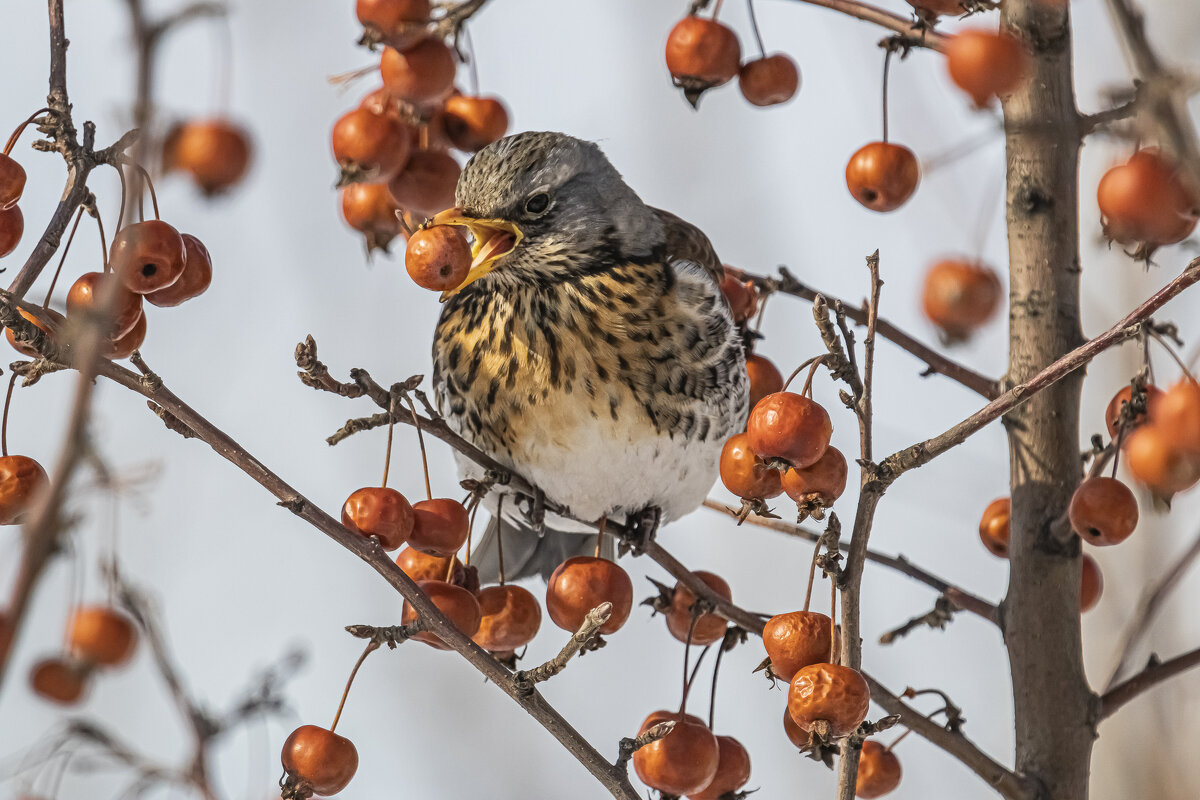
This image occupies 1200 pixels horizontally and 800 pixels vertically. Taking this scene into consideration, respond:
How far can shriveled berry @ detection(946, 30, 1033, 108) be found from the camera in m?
1.67

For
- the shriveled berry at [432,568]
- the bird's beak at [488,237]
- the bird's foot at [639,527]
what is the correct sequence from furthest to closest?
the bird's foot at [639,527]
the bird's beak at [488,237]
the shriveled berry at [432,568]

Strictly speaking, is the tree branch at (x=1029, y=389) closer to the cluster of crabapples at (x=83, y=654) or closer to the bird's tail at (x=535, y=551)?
the cluster of crabapples at (x=83, y=654)

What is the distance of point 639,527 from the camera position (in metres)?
2.81

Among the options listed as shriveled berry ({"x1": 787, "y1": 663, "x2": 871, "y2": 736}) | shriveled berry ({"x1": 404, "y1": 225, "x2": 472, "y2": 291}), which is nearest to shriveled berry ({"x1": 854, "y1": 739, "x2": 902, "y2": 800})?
shriveled berry ({"x1": 787, "y1": 663, "x2": 871, "y2": 736})

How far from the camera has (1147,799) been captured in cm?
432

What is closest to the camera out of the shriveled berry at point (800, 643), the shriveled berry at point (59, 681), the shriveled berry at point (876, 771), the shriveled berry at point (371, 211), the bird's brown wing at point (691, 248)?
the shriveled berry at point (800, 643)

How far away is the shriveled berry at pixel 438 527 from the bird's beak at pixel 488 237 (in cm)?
59

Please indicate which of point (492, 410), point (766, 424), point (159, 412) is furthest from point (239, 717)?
point (492, 410)

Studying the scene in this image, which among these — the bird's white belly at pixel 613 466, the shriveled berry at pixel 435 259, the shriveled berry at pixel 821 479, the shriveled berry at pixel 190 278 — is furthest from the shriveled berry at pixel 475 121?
the shriveled berry at pixel 821 479

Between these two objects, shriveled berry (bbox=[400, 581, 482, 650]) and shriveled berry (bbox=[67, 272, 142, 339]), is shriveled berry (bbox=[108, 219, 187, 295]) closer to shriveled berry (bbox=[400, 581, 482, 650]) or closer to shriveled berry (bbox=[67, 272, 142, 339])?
shriveled berry (bbox=[67, 272, 142, 339])

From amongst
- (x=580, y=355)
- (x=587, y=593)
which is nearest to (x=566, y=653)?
(x=587, y=593)

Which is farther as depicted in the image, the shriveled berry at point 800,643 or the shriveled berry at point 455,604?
the shriveled berry at point 455,604

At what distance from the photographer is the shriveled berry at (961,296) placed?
2.43 meters

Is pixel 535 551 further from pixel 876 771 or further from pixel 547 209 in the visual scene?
pixel 876 771
